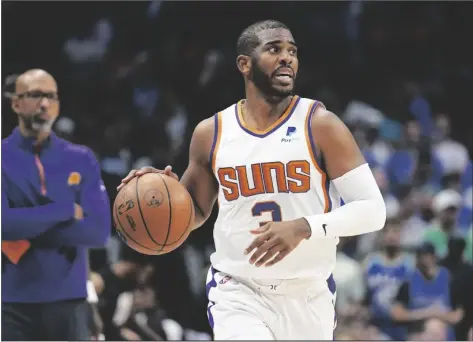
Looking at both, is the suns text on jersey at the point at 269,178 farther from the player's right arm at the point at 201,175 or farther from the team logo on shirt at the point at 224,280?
the team logo on shirt at the point at 224,280

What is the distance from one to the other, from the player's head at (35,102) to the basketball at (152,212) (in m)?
1.22

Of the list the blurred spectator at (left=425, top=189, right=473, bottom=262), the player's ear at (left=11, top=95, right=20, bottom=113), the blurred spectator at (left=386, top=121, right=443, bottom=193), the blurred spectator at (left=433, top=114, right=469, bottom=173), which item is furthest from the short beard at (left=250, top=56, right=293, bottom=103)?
the blurred spectator at (left=433, top=114, right=469, bottom=173)

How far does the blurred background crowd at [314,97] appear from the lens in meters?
9.80

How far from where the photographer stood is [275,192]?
4887 millimetres

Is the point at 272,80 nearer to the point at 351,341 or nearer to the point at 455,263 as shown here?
the point at 351,341

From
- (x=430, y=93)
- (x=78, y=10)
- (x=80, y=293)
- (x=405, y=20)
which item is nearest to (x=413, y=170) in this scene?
(x=430, y=93)

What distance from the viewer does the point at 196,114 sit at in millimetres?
12102

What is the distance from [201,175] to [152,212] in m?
0.44

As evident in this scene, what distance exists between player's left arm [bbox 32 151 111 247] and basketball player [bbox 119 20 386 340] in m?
0.91

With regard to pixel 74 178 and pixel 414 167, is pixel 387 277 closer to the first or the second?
pixel 414 167

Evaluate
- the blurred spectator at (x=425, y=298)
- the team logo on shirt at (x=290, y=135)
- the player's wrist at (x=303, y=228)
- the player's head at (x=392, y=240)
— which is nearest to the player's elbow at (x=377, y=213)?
the player's wrist at (x=303, y=228)

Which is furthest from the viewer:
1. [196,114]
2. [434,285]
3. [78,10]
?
[78,10]

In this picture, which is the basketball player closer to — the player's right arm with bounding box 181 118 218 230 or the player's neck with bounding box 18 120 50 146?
the player's right arm with bounding box 181 118 218 230

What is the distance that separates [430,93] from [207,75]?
363 centimetres
